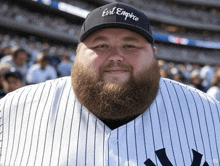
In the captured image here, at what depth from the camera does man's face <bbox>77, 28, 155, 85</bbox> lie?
4.26 ft

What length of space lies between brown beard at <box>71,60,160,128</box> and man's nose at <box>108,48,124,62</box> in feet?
0.42

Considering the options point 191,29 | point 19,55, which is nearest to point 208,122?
point 19,55

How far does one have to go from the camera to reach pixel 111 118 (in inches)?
53.6

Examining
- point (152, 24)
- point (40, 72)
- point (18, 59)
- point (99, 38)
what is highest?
point (152, 24)

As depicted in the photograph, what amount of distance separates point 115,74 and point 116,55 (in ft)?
0.36


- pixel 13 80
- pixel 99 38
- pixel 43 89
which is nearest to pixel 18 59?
pixel 13 80

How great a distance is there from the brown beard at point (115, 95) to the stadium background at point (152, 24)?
1567cm

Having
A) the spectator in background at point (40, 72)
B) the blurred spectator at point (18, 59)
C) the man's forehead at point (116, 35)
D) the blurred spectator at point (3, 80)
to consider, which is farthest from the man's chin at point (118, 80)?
the spectator in background at point (40, 72)

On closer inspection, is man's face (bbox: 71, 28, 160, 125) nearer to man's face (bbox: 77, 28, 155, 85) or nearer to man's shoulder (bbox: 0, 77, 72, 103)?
man's face (bbox: 77, 28, 155, 85)

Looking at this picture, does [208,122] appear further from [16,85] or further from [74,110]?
[16,85]

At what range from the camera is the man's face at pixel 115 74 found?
4.29ft

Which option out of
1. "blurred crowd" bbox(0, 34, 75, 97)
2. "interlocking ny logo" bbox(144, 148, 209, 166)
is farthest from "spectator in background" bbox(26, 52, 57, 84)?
"interlocking ny logo" bbox(144, 148, 209, 166)

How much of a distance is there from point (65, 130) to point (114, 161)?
33 cm

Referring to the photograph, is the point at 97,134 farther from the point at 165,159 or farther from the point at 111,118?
the point at 165,159
